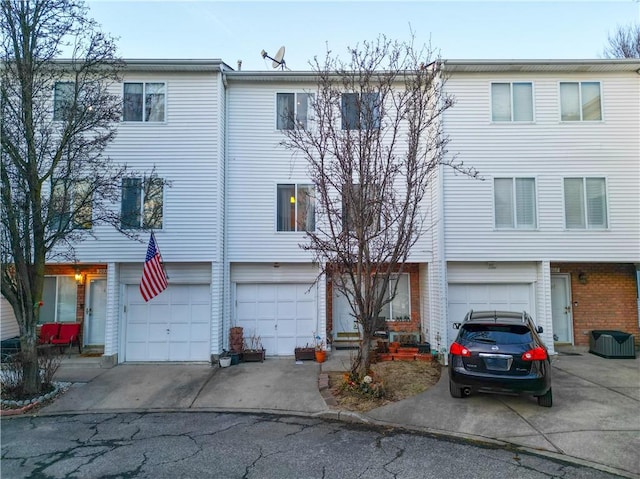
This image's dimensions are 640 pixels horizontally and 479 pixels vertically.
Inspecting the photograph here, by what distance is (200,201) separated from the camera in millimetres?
10891

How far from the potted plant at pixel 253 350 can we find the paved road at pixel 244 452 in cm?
373

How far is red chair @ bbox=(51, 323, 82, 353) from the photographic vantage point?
11.3 metres

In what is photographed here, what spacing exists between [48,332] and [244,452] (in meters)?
9.31

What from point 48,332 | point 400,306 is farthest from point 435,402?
point 48,332

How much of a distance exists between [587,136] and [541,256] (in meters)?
3.87

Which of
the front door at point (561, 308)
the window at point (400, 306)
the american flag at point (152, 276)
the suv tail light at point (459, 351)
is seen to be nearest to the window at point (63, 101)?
the american flag at point (152, 276)

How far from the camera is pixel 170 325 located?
1110cm

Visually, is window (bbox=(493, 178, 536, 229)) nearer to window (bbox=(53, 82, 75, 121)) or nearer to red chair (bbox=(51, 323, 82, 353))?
window (bbox=(53, 82, 75, 121))

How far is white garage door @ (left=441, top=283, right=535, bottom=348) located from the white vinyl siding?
1050 millimetres

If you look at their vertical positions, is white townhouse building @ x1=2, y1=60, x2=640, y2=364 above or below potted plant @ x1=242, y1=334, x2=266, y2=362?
above

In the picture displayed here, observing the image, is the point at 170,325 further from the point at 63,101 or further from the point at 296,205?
the point at 63,101

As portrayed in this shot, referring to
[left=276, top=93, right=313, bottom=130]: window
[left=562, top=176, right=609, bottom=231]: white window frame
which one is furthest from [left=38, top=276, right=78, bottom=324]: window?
[left=562, top=176, right=609, bottom=231]: white window frame

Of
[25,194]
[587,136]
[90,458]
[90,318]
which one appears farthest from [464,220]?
[90,318]

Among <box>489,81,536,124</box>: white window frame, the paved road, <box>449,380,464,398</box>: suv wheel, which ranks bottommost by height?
the paved road
